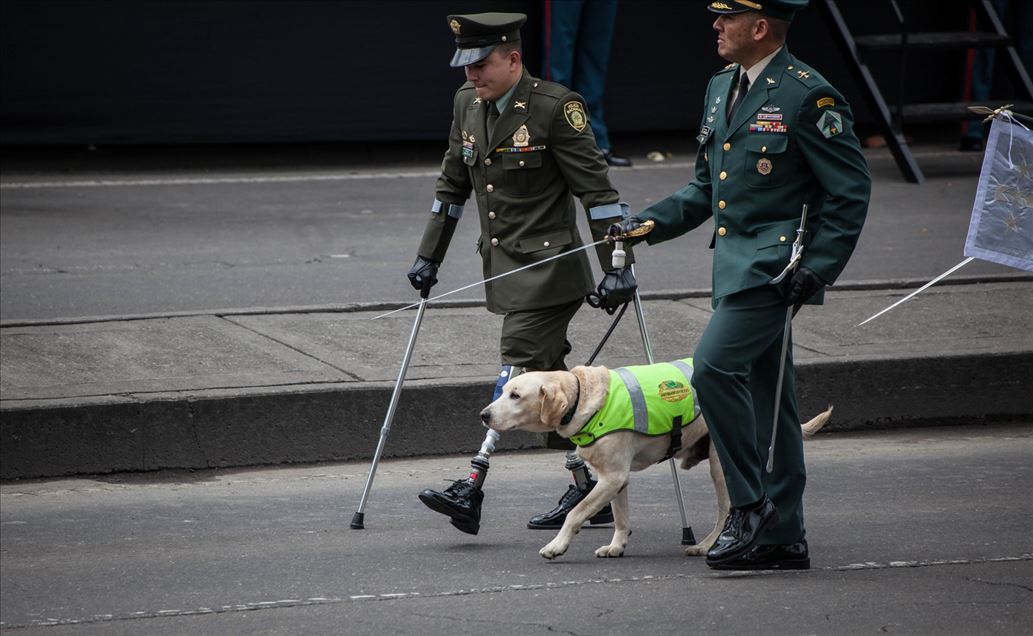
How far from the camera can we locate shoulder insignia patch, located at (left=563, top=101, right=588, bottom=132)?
6324 mm

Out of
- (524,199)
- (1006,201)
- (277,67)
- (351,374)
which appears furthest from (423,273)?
(277,67)

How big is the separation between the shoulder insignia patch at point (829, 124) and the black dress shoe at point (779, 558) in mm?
1535

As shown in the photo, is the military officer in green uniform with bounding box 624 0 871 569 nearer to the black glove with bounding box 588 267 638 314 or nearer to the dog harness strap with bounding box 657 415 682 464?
the dog harness strap with bounding box 657 415 682 464

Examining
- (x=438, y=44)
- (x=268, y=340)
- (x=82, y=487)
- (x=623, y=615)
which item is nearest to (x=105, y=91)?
(x=438, y=44)

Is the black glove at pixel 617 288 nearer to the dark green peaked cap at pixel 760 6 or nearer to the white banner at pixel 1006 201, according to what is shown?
the dark green peaked cap at pixel 760 6

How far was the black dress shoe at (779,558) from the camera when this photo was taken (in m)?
5.88

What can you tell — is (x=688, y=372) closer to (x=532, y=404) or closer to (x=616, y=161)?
(x=532, y=404)

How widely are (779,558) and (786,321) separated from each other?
913mm

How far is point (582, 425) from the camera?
5789 millimetres

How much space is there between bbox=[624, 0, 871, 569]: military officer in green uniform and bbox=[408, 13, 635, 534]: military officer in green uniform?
0.66 metres

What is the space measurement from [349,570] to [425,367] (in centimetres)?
232

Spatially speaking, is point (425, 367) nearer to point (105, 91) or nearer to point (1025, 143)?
point (1025, 143)

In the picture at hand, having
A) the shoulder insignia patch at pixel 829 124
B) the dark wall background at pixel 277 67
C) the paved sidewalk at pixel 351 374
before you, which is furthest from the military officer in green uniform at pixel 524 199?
the dark wall background at pixel 277 67

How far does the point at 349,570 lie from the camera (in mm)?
6023
